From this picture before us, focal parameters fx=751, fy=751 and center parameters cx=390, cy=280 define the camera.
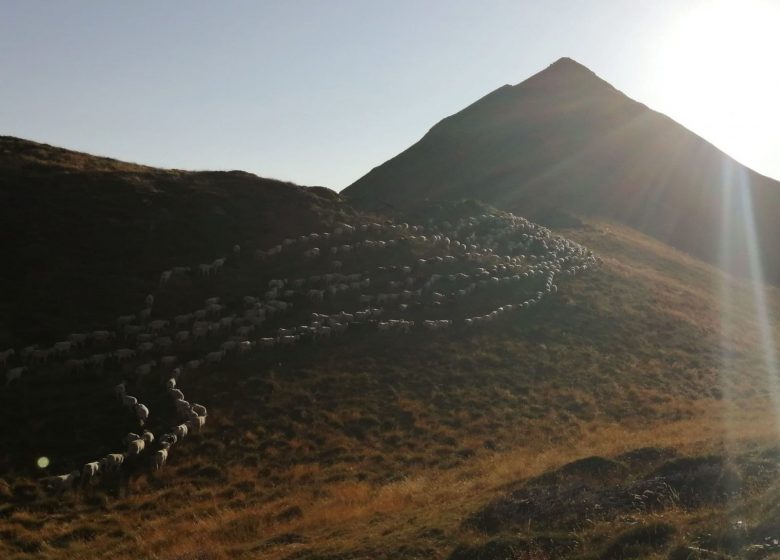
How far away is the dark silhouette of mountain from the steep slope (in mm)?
33906

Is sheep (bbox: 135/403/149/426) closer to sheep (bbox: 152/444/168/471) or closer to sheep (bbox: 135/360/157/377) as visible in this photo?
sheep (bbox: 152/444/168/471)

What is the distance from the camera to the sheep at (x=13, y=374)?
96.6 ft

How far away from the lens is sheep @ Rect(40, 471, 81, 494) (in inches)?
915

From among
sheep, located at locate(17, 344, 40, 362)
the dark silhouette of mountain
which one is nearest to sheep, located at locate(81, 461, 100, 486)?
sheep, located at locate(17, 344, 40, 362)

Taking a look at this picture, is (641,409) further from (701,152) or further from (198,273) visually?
(701,152)

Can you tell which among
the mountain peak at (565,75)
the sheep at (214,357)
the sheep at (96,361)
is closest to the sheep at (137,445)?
the sheep at (96,361)

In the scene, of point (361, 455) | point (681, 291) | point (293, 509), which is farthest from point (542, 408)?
point (681, 291)

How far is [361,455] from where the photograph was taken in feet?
89.5

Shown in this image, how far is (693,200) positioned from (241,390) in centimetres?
8921

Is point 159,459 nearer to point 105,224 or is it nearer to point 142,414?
point 142,414

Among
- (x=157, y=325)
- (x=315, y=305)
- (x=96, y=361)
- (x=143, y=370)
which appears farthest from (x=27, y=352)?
(x=315, y=305)

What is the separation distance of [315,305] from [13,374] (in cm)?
1507

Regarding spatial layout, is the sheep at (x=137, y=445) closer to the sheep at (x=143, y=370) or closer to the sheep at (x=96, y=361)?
the sheep at (x=143, y=370)

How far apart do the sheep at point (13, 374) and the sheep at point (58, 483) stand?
7.39 meters
